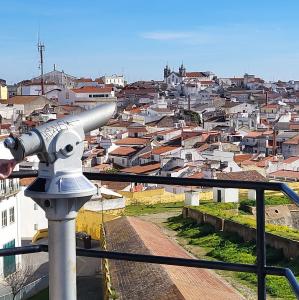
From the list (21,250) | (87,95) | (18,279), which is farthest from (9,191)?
(87,95)

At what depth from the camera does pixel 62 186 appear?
168cm

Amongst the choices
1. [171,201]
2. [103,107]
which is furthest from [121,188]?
[103,107]

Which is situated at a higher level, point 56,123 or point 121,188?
point 56,123

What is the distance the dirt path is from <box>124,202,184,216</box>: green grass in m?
0.34

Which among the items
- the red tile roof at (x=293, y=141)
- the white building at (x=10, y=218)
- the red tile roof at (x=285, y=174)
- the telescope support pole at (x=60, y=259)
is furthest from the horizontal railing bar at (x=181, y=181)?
the red tile roof at (x=293, y=141)

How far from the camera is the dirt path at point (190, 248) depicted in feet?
38.7

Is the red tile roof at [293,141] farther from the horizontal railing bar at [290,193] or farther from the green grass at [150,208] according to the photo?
the horizontal railing bar at [290,193]

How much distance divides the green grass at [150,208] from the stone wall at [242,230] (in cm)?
150

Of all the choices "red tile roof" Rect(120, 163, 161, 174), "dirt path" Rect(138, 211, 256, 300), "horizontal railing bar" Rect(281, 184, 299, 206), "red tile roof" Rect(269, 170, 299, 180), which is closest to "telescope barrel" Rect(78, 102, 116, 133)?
"horizontal railing bar" Rect(281, 184, 299, 206)

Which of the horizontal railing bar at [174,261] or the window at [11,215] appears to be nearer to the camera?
the horizontal railing bar at [174,261]

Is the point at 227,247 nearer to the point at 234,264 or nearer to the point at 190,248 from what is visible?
the point at 190,248

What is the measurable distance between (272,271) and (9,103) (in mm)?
52444

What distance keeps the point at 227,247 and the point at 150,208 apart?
6511mm

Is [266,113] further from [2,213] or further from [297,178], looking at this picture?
[2,213]
